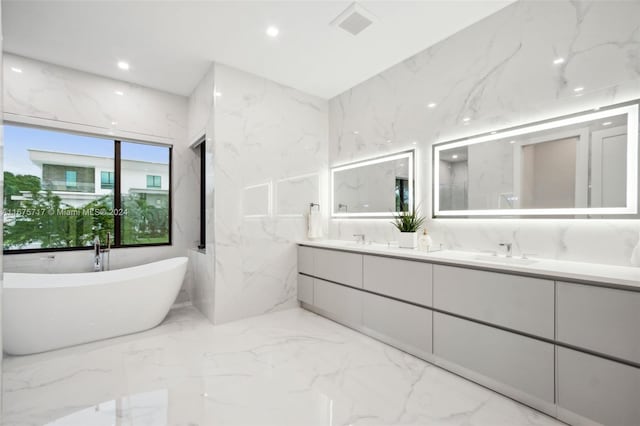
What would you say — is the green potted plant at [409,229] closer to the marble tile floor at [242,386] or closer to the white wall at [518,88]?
the white wall at [518,88]

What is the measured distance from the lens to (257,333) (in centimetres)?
288

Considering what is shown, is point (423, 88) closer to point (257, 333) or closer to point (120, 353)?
point (257, 333)

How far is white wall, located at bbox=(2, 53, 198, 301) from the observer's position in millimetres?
2980

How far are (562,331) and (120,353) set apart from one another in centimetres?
312

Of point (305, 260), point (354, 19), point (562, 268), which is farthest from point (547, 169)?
point (305, 260)

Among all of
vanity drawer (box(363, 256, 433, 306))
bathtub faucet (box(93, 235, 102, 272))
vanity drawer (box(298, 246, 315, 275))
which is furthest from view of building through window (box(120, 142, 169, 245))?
vanity drawer (box(363, 256, 433, 306))

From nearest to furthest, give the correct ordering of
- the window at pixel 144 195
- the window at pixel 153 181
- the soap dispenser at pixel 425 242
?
the soap dispenser at pixel 425 242, the window at pixel 144 195, the window at pixel 153 181

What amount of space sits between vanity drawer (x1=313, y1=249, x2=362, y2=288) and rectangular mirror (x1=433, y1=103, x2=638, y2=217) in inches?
36.8

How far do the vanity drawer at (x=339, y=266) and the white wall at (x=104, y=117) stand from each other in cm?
179

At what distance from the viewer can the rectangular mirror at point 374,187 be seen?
3062 millimetres

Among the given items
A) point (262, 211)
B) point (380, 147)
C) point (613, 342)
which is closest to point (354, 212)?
point (380, 147)

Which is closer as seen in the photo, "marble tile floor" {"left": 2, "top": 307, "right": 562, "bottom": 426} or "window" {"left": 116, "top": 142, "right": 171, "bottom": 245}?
"marble tile floor" {"left": 2, "top": 307, "right": 562, "bottom": 426}

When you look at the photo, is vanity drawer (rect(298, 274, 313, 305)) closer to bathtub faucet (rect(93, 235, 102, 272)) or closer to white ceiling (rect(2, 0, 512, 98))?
bathtub faucet (rect(93, 235, 102, 272))

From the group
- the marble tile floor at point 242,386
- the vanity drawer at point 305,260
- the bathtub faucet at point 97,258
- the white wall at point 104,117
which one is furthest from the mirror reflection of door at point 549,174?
the bathtub faucet at point 97,258
